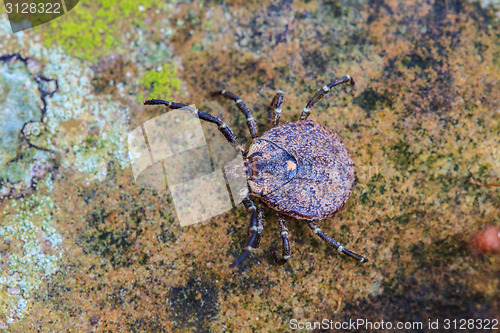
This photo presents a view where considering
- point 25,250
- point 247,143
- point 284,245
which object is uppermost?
point 247,143

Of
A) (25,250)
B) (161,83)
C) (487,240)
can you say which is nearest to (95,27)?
(161,83)

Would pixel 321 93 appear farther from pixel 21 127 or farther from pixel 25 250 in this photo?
pixel 25 250

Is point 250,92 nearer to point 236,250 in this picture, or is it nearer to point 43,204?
point 236,250

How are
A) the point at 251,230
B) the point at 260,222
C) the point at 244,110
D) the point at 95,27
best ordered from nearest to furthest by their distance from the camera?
the point at 251,230, the point at 260,222, the point at 244,110, the point at 95,27

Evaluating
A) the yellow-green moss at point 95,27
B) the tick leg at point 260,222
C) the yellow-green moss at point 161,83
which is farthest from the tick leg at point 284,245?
the yellow-green moss at point 95,27

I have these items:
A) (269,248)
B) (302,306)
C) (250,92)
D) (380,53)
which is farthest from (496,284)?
(250,92)

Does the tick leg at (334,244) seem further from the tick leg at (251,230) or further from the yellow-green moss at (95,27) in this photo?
the yellow-green moss at (95,27)

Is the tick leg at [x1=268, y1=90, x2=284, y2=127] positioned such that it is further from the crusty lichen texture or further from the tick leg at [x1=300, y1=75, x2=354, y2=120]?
the tick leg at [x1=300, y1=75, x2=354, y2=120]
